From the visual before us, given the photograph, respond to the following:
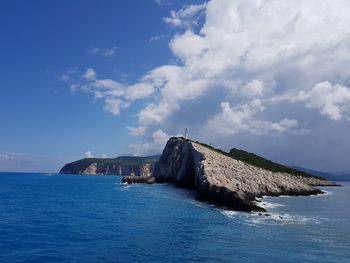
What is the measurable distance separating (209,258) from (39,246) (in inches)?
618

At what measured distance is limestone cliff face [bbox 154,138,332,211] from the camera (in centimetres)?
6475

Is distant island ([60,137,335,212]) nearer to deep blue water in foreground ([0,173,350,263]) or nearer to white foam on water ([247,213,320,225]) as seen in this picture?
white foam on water ([247,213,320,225])

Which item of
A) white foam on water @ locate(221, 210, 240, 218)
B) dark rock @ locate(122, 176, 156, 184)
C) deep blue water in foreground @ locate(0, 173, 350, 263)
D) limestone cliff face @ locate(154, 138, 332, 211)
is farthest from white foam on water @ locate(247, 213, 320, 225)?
dark rock @ locate(122, 176, 156, 184)

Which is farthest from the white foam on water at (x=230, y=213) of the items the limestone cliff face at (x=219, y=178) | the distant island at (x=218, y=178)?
the limestone cliff face at (x=219, y=178)

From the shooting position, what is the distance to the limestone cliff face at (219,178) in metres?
64.8

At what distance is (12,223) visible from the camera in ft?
141

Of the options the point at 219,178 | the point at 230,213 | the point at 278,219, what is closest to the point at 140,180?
the point at 219,178

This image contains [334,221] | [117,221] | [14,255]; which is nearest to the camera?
[14,255]

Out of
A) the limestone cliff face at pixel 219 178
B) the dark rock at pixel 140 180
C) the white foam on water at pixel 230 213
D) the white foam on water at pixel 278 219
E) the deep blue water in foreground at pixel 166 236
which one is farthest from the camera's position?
the dark rock at pixel 140 180

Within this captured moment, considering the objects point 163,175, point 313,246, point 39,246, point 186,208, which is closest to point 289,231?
point 313,246

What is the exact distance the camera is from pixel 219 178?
75.0 metres

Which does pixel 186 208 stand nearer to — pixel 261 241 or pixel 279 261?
pixel 261 241

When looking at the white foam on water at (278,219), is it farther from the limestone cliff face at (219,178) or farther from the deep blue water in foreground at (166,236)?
the limestone cliff face at (219,178)

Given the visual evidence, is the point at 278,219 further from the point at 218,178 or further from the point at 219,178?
the point at 219,178
